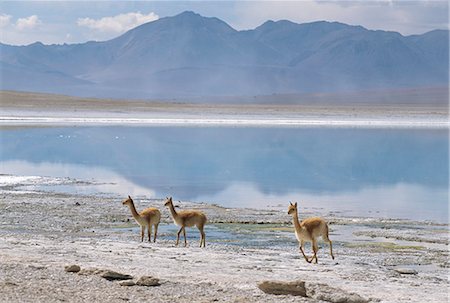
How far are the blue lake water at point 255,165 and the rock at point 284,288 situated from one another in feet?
24.3

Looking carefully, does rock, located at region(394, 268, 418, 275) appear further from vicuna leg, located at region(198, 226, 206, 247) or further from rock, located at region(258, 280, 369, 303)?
Answer: vicuna leg, located at region(198, 226, 206, 247)

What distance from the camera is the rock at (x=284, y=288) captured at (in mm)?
7832

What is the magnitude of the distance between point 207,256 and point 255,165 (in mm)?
15587

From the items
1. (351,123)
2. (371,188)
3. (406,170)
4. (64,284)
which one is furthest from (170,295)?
(351,123)

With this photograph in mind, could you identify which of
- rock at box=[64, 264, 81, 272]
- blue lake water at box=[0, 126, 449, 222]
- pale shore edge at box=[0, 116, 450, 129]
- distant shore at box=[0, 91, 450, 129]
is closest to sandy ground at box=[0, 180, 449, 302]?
rock at box=[64, 264, 81, 272]

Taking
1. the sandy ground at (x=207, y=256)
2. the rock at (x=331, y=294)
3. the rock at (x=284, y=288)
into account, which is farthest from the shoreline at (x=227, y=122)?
the rock at (x=331, y=294)

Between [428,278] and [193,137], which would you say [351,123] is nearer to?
[193,137]

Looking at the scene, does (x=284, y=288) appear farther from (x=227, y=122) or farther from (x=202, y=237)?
(x=227, y=122)

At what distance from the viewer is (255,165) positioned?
84.4 feet

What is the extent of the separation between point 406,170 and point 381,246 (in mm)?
13702

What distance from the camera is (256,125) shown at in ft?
156

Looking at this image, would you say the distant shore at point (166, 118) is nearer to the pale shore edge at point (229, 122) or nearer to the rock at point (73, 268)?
the pale shore edge at point (229, 122)

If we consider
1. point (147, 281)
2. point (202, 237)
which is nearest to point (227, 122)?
point (202, 237)

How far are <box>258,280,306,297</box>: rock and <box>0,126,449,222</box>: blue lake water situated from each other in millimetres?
7410
